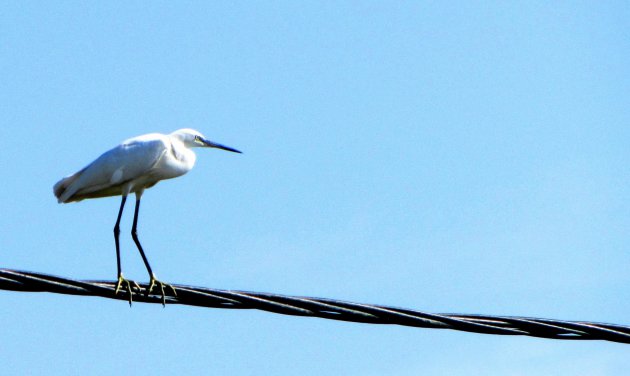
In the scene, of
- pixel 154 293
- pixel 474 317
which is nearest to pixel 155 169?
pixel 154 293

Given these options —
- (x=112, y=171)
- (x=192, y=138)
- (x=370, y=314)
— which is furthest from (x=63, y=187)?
(x=370, y=314)

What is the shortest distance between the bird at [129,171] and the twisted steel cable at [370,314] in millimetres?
4374

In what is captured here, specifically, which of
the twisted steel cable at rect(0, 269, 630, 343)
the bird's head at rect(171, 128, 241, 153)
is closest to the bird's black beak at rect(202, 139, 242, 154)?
the bird's head at rect(171, 128, 241, 153)

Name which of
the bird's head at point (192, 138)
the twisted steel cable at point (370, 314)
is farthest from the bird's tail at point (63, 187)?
the twisted steel cable at point (370, 314)

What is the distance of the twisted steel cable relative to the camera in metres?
6.26

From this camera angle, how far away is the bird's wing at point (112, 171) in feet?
36.1

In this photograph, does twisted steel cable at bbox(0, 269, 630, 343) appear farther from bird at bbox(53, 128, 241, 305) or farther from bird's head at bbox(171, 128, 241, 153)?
bird's head at bbox(171, 128, 241, 153)

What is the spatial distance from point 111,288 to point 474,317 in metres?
2.04

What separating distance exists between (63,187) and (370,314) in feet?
18.4

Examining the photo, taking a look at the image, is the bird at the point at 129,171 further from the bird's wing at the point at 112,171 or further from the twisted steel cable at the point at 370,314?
the twisted steel cable at the point at 370,314

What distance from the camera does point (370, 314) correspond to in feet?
20.6

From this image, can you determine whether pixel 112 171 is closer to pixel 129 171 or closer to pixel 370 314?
pixel 129 171

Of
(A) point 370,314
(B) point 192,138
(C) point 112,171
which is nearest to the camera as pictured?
(A) point 370,314

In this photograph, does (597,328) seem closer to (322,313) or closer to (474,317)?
(474,317)
